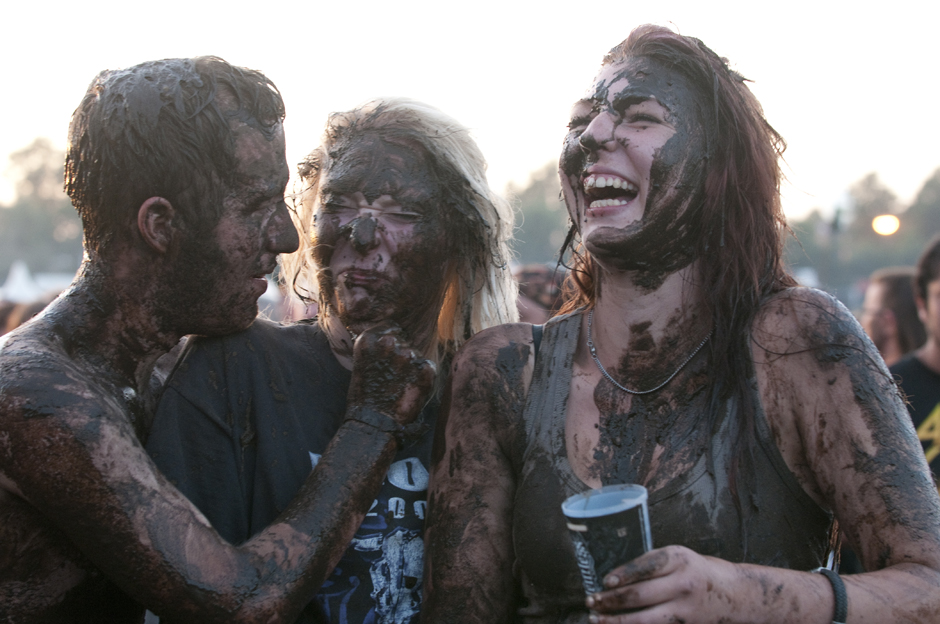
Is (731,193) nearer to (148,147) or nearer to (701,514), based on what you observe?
(701,514)

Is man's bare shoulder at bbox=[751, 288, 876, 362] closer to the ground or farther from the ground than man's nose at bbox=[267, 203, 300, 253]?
closer to the ground


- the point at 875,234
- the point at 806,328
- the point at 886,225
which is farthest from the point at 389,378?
the point at 875,234

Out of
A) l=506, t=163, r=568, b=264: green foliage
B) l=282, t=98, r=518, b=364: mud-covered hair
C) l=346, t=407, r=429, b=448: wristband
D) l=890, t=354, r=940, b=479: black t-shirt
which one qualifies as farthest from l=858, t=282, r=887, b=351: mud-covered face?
l=506, t=163, r=568, b=264: green foliage

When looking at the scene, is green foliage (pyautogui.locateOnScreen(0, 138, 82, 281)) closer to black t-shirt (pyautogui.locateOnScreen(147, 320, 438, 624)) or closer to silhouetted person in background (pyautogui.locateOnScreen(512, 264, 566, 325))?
silhouetted person in background (pyautogui.locateOnScreen(512, 264, 566, 325))

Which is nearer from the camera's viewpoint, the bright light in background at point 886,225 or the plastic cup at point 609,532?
the plastic cup at point 609,532

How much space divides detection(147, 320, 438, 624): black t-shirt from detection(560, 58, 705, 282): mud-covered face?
95cm

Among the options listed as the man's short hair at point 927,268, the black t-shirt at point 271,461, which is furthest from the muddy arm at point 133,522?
the man's short hair at point 927,268

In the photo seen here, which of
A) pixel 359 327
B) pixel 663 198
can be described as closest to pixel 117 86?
pixel 359 327

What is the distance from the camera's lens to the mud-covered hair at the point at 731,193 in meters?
2.27

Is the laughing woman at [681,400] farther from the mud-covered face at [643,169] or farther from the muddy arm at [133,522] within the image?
the muddy arm at [133,522]

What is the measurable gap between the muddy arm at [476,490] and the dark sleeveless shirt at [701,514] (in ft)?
0.27

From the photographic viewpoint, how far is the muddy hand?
2379 mm

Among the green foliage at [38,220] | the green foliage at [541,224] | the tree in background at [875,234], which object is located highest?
the green foliage at [38,220]

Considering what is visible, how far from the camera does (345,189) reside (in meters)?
2.74
